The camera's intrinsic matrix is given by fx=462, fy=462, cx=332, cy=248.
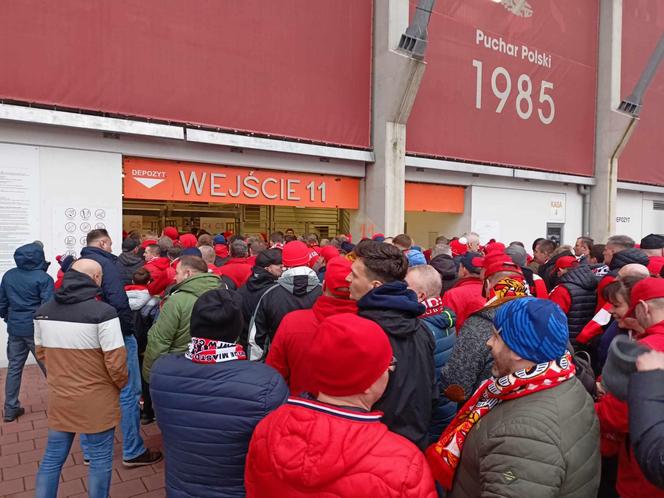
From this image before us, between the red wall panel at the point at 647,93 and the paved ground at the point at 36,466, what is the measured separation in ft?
58.4

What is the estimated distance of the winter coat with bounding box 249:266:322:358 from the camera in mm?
3320

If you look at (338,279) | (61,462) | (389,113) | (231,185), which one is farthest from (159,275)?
(389,113)

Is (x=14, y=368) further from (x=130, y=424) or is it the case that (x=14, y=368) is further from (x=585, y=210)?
(x=585, y=210)

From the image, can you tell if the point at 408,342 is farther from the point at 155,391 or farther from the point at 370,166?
the point at 370,166

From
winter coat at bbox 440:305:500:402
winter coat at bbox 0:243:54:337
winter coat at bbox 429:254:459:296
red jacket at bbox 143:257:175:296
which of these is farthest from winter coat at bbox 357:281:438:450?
winter coat at bbox 0:243:54:337

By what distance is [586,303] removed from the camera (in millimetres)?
4094

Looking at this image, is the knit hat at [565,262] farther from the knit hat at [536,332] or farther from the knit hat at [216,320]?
the knit hat at [216,320]

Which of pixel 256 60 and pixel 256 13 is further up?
pixel 256 13

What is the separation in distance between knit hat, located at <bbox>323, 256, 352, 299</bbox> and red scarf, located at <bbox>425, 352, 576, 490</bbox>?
94 centimetres

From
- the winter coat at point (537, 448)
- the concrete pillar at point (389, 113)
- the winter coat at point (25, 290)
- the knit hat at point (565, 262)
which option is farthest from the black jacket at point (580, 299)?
the concrete pillar at point (389, 113)

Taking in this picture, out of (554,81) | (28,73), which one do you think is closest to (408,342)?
(28,73)

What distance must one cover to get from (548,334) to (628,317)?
1334 mm

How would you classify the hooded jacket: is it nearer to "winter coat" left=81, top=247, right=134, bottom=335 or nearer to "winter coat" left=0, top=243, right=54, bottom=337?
"winter coat" left=81, top=247, right=134, bottom=335

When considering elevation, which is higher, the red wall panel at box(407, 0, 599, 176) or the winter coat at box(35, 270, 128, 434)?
the red wall panel at box(407, 0, 599, 176)
